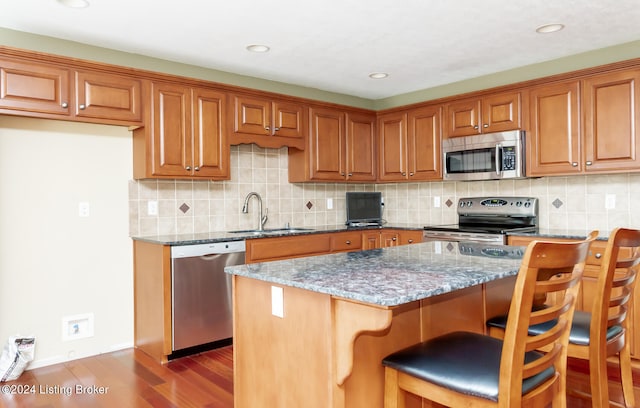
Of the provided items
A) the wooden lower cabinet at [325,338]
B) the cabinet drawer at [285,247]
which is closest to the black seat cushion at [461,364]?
the wooden lower cabinet at [325,338]

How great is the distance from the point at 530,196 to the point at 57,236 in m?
3.90

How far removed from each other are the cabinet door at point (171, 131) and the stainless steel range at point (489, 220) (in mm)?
2249

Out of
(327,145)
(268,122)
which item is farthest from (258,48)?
(327,145)

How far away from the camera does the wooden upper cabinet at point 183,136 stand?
133 inches

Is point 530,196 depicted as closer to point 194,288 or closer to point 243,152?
point 243,152

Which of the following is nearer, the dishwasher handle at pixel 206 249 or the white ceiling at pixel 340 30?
the white ceiling at pixel 340 30

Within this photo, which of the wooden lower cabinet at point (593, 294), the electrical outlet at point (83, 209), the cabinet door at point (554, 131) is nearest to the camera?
the wooden lower cabinet at point (593, 294)

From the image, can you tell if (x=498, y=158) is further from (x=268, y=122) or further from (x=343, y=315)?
(x=343, y=315)

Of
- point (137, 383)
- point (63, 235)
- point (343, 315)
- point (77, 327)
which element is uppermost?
point (63, 235)

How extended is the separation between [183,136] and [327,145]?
154 cm

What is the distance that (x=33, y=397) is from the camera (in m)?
2.61

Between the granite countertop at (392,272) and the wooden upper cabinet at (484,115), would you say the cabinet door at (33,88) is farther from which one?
the wooden upper cabinet at (484,115)

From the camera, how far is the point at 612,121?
10.8ft

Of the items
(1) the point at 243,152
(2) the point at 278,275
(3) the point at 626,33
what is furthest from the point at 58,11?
(3) the point at 626,33
